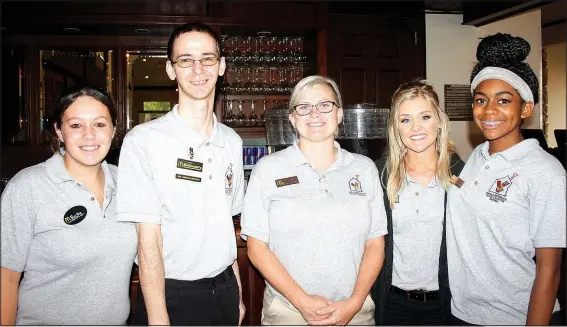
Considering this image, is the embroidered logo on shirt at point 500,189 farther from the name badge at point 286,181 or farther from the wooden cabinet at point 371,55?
the wooden cabinet at point 371,55

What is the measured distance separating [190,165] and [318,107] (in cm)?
Answer: 54

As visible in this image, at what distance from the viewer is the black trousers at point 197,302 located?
1.70 metres

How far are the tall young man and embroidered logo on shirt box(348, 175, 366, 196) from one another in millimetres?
473

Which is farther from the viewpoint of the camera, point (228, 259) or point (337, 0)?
point (337, 0)

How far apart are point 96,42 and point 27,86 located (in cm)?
71

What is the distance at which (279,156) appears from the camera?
189 cm

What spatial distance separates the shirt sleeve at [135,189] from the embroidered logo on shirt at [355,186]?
28.7 inches

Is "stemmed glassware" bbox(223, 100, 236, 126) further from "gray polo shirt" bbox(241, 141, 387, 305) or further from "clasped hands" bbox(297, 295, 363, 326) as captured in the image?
"clasped hands" bbox(297, 295, 363, 326)

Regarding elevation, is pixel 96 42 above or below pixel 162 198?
above

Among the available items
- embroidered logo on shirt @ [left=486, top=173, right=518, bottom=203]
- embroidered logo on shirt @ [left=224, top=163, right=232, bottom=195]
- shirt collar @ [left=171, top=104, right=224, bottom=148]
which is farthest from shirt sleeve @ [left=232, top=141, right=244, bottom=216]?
embroidered logo on shirt @ [left=486, top=173, right=518, bottom=203]

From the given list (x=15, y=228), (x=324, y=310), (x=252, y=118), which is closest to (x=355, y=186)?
(x=324, y=310)

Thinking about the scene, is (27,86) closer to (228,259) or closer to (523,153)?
(228,259)

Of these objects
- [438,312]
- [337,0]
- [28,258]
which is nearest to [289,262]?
[438,312]

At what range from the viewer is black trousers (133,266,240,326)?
66.8 inches
